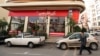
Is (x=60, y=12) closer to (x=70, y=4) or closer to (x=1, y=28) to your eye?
(x=70, y=4)

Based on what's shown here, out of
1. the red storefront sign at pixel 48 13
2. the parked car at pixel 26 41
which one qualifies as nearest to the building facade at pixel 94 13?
the red storefront sign at pixel 48 13

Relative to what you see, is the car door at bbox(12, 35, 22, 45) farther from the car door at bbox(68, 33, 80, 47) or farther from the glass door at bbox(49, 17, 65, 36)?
the glass door at bbox(49, 17, 65, 36)

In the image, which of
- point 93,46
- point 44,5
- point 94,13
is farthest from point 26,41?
point 94,13

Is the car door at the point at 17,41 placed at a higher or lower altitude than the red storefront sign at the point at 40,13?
lower

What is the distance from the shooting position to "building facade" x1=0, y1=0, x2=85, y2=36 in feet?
96.0

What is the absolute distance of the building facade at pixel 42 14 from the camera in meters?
29.3

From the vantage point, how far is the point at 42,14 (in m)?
30.5

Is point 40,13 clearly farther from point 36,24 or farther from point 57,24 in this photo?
point 57,24

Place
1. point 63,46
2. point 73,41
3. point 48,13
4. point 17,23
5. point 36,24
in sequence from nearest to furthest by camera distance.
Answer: point 73,41, point 63,46, point 48,13, point 36,24, point 17,23

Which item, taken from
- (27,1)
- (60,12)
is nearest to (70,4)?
(60,12)

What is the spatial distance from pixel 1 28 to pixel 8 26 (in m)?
1.17

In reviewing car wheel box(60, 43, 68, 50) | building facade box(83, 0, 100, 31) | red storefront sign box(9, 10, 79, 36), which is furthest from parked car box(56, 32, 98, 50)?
building facade box(83, 0, 100, 31)

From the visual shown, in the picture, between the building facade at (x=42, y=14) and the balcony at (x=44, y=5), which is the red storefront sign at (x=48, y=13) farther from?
the balcony at (x=44, y=5)

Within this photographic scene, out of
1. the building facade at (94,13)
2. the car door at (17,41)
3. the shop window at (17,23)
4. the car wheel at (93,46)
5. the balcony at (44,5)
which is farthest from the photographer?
the building facade at (94,13)
